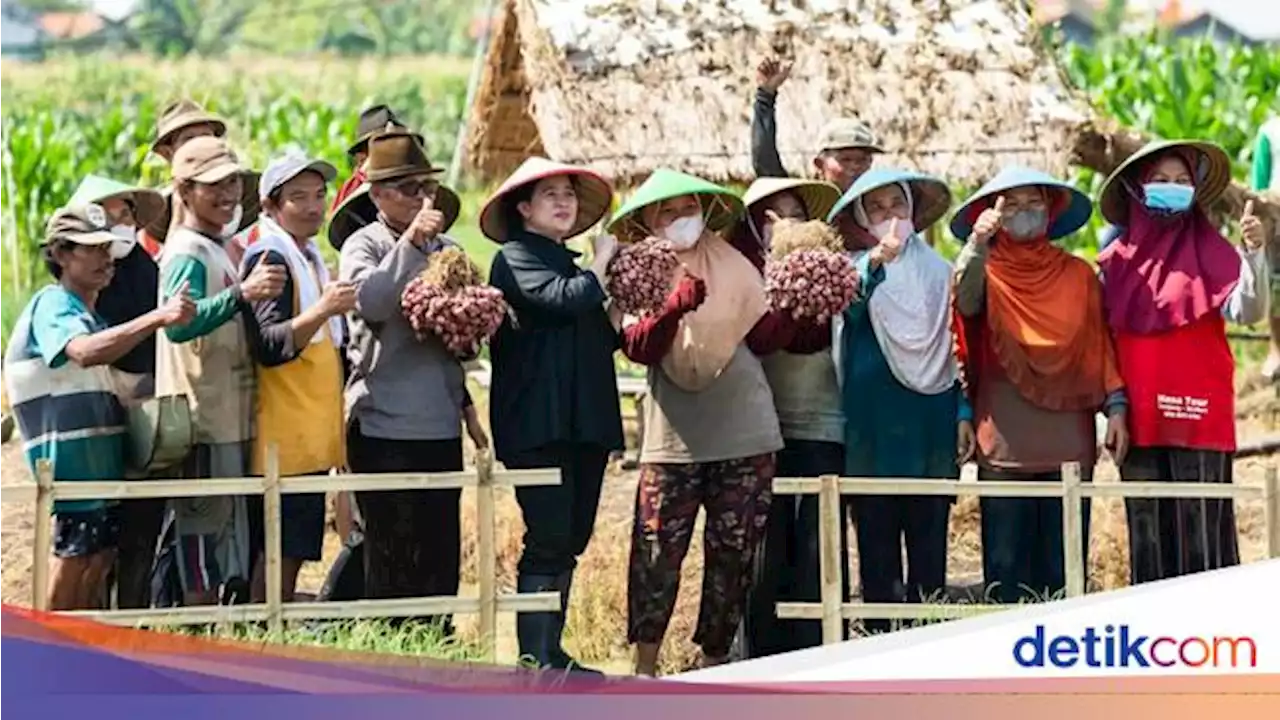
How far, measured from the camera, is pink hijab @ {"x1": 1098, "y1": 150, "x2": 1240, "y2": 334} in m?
8.27

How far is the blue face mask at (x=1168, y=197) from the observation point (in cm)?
824

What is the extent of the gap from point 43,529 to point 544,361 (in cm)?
141

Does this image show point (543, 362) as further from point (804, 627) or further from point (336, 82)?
point (336, 82)

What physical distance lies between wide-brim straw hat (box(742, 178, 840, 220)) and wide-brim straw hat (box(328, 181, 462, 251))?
0.85 m

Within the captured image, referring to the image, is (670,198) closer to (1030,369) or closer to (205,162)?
(1030,369)

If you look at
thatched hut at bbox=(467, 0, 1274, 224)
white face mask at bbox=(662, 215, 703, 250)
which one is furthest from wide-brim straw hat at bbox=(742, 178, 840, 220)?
thatched hut at bbox=(467, 0, 1274, 224)

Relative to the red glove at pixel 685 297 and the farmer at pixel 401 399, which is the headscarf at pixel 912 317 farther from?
the farmer at pixel 401 399

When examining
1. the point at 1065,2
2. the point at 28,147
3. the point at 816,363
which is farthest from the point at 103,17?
the point at 28,147

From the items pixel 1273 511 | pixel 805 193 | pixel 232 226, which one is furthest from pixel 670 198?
pixel 1273 511

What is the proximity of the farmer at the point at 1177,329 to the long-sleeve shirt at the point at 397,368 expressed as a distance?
6.28 ft

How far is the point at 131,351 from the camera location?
319 inches

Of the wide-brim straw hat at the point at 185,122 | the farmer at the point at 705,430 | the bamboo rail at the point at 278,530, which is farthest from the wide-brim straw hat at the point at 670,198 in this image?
the wide-brim straw hat at the point at 185,122

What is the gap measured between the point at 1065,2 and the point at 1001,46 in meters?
1.70

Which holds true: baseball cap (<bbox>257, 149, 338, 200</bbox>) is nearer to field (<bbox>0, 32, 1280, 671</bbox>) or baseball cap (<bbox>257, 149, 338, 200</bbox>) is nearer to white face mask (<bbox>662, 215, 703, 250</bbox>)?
white face mask (<bbox>662, 215, 703, 250</bbox>)
